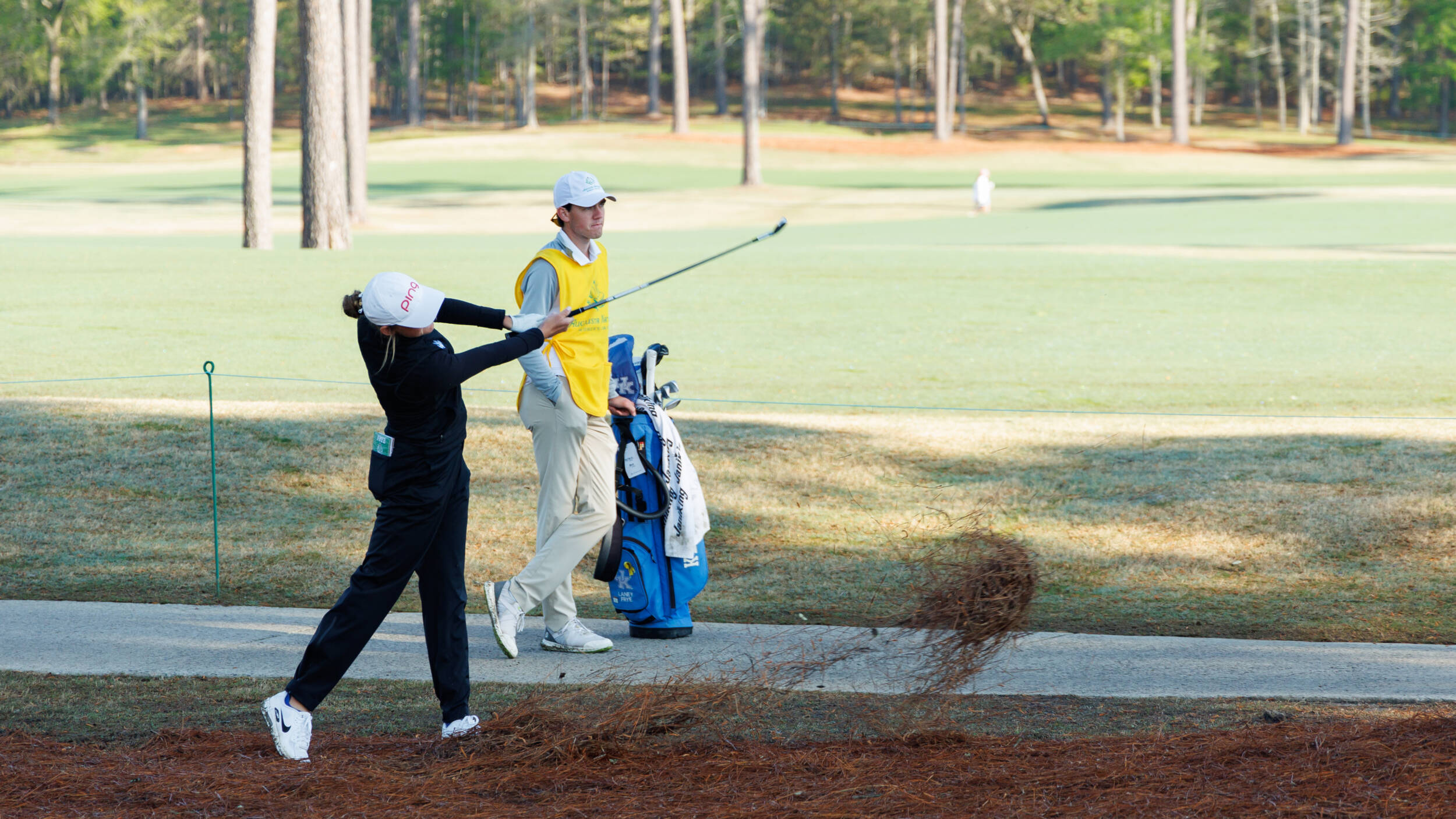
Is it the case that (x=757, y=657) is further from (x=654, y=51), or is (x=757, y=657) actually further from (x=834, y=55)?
(x=834, y=55)

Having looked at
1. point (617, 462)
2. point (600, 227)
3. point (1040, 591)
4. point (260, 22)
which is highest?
point (260, 22)

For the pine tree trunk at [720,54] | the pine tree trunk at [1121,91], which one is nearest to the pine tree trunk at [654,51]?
the pine tree trunk at [720,54]

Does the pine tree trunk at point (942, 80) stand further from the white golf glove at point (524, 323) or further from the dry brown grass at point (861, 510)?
the white golf glove at point (524, 323)

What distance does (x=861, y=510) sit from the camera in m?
9.43

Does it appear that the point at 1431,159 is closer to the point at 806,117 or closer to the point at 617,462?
the point at 806,117

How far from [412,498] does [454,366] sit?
0.49 meters

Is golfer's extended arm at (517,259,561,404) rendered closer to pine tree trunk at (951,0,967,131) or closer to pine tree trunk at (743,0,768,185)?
pine tree trunk at (743,0,768,185)

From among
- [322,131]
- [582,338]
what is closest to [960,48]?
[322,131]

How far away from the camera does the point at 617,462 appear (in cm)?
668

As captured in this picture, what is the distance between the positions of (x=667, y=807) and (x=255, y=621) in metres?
3.28

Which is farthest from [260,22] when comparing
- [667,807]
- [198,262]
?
[667,807]

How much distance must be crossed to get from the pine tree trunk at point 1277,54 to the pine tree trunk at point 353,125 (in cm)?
5703

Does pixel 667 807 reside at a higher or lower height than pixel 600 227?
lower

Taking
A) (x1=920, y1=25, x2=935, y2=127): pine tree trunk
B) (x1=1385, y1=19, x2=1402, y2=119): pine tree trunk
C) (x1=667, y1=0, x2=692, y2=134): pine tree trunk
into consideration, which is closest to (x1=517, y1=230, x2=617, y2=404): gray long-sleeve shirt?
(x1=667, y1=0, x2=692, y2=134): pine tree trunk
